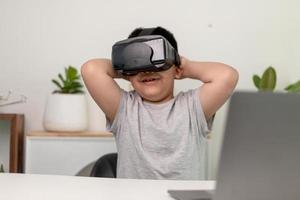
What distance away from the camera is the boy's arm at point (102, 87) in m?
1.46

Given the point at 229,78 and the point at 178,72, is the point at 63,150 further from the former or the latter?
the point at 229,78

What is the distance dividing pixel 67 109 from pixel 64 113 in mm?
26

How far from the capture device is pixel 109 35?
2646 mm

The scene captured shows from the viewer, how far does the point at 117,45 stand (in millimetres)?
1294

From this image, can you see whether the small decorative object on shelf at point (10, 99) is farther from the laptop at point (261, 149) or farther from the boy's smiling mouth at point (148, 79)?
the laptop at point (261, 149)

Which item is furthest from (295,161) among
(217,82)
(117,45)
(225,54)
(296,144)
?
(225,54)

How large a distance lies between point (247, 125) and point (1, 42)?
7.72ft

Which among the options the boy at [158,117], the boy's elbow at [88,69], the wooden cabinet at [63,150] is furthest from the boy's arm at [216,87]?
the wooden cabinet at [63,150]

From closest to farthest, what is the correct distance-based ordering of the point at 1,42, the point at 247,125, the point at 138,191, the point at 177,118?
the point at 247,125
the point at 138,191
the point at 177,118
the point at 1,42

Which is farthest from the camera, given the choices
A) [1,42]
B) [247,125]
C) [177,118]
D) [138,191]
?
[1,42]

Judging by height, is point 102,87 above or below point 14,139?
above

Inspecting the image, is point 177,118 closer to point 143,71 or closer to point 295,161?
point 143,71

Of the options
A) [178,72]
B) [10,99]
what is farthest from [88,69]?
[10,99]

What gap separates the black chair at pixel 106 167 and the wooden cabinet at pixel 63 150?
724 millimetres
